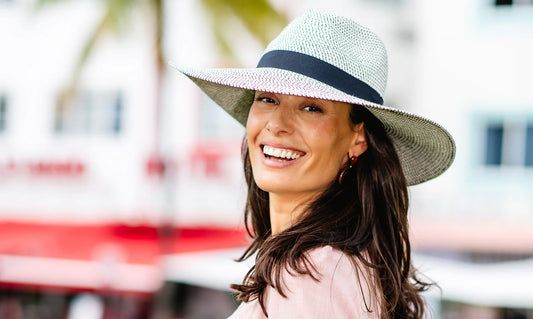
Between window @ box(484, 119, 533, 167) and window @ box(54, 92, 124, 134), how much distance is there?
248 inches

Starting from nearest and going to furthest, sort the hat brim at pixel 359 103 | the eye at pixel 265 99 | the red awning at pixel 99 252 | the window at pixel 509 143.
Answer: the hat brim at pixel 359 103 → the eye at pixel 265 99 → the red awning at pixel 99 252 → the window at pixel 509 143

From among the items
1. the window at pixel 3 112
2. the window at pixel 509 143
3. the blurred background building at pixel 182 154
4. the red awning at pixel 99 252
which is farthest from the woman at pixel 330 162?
the window at pixel 3 112

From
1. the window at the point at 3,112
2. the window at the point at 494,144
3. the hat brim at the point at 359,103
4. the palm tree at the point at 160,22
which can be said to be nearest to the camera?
the hat brim at the point at 359,103

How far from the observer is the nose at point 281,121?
1347mm

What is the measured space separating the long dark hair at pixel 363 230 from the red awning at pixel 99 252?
19.2 ft

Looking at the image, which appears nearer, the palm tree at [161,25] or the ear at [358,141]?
the ear at [358,141]

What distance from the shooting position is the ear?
1.43m

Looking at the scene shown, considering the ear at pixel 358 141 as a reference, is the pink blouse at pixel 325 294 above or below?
below

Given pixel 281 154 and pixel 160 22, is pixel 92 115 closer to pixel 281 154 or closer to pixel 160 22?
pixel 160 22

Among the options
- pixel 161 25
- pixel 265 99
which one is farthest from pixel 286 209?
pixel 161 25

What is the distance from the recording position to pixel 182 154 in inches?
406

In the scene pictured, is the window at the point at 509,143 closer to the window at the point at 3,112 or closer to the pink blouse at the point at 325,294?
the window at the point at 3,112

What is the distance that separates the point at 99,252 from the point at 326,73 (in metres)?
7.29

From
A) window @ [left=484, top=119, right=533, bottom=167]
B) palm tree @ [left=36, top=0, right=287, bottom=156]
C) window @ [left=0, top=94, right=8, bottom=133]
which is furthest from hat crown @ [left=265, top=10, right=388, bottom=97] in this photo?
window @ [left=0, top=94, right=8, bottom=133]
